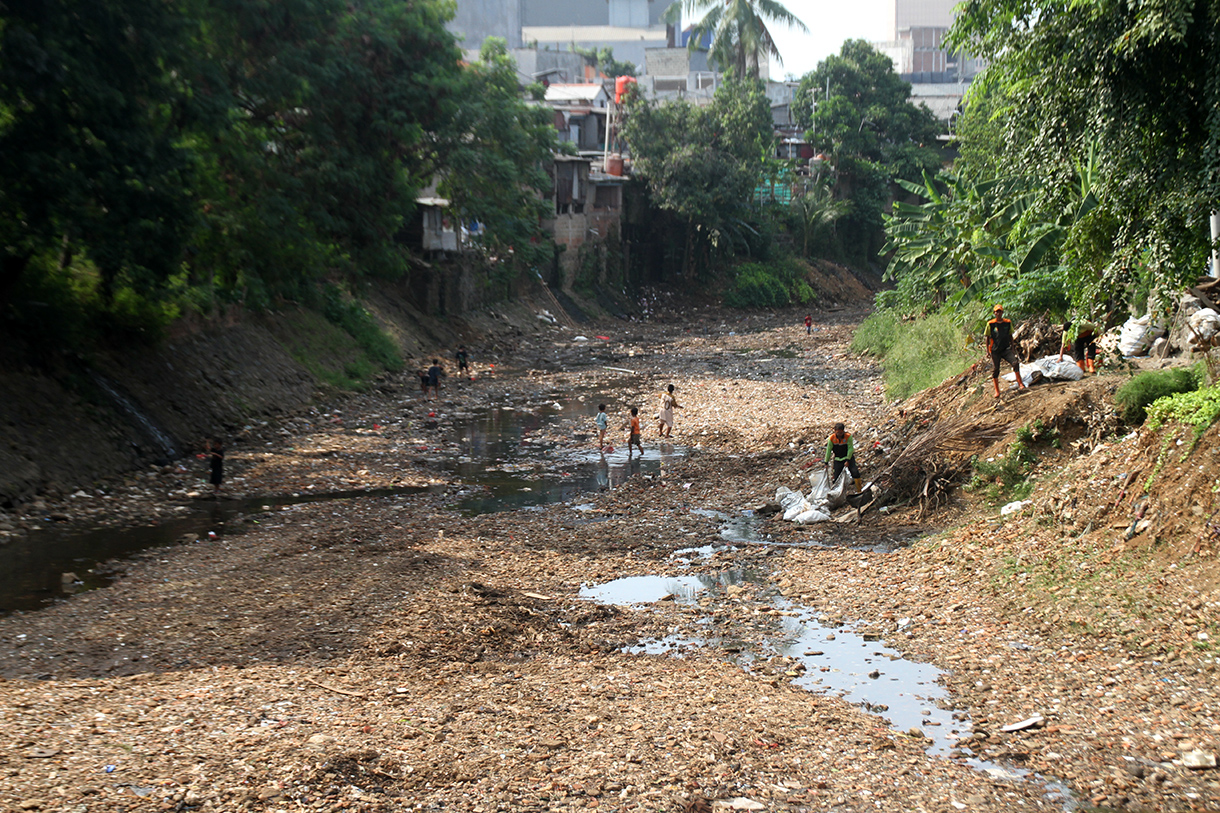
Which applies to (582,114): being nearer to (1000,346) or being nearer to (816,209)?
(816,209)

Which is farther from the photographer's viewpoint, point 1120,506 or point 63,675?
point 1120,506

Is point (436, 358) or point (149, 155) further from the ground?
point (149, 155)

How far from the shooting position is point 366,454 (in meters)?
20.3

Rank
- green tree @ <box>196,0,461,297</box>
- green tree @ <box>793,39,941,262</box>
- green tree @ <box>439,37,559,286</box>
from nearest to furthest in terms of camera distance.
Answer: green tree @ <box>196,0,461,297</box> < green tree @ <box>439,37,559,286</box> < green tree @ <box>793,39,941,262</box>

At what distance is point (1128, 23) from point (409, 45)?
1753 cm

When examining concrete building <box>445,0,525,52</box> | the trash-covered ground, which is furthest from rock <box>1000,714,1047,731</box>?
concrete building <box>445,0,525,52</box>

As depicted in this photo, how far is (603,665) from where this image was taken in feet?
31.1

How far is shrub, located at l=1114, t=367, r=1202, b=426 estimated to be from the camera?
12172mm

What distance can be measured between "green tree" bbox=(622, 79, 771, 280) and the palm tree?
7.59m

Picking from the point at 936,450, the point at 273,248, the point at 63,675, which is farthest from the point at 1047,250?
the point at 63,675

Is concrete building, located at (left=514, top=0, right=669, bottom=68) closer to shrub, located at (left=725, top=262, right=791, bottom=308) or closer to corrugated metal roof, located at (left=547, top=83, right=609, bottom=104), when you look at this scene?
corrugated metal roof, located at (left=547, top=83, right=609, bottom=104)

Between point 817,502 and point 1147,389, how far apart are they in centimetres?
456

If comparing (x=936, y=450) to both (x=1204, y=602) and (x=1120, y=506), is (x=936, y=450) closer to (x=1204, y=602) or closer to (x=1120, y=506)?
(x=1120, y=506)

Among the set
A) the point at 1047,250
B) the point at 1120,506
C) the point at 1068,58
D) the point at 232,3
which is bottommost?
the point at 1120,506
